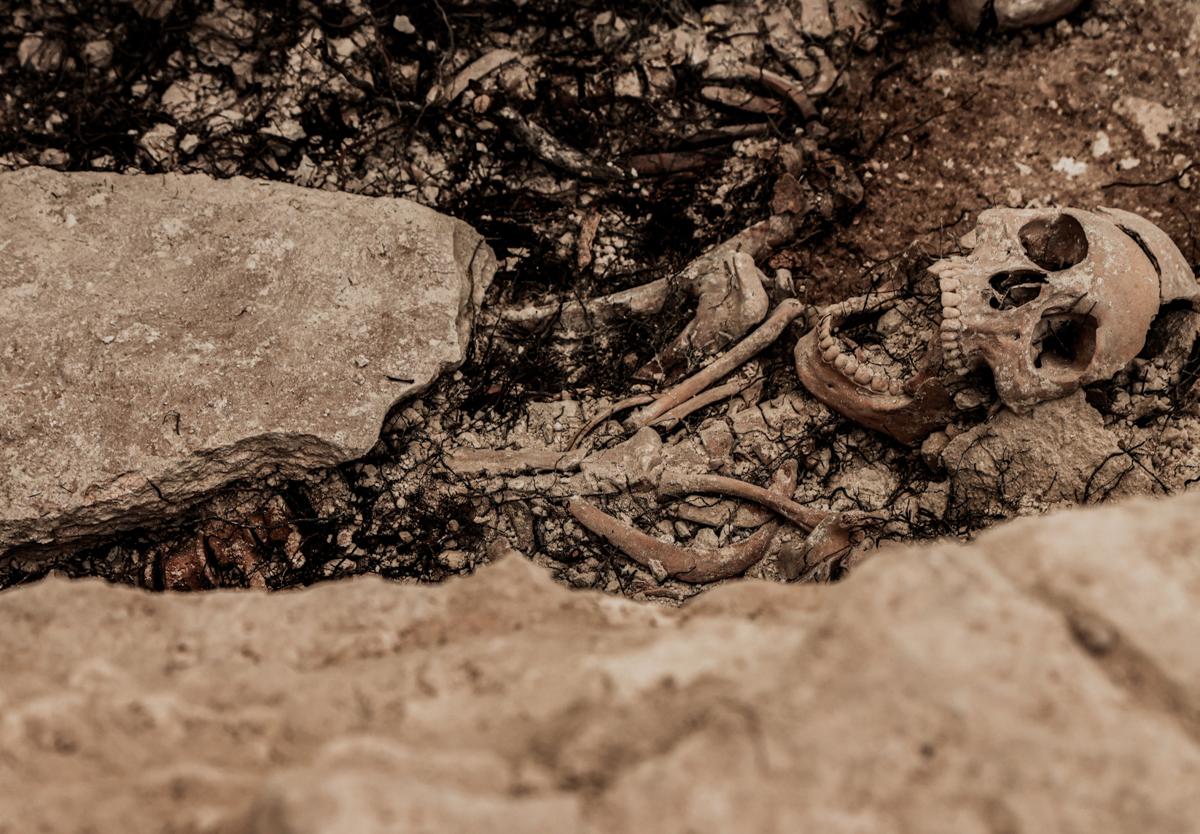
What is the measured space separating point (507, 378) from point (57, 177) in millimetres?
1646

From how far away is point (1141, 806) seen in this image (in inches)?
49.2

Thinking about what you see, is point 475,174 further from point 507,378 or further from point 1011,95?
point 1011,95

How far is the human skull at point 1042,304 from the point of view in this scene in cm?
262

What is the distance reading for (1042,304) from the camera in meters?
2.64

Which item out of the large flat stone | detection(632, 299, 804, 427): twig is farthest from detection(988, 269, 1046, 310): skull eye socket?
the large flat stone

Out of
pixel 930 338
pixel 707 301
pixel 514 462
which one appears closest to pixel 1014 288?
pixel 930 338

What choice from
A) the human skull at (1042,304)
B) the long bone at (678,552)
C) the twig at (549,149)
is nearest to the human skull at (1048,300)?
the human skull at (1042,304)

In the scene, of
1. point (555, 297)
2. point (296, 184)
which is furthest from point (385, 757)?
point (296, 184)

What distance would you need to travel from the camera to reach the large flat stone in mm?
2830

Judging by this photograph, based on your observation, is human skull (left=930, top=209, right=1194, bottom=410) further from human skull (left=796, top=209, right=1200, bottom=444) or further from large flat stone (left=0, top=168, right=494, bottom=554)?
large flat stone (left=0, top=168, right=494, bottom=554)

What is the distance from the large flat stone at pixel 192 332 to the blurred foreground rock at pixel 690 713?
121 cm

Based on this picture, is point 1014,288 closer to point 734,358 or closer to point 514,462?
point 734,358

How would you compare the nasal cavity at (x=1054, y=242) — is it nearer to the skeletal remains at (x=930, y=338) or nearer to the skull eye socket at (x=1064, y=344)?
the skeletal remains at (x=930, y=338)

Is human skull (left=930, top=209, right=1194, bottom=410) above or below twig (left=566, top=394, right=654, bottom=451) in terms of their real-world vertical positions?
above
